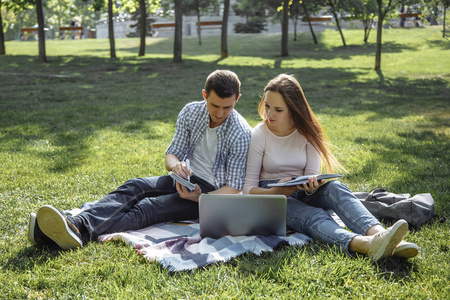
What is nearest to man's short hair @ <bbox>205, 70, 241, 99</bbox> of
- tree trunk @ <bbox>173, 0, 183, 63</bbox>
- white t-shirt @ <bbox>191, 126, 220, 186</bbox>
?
white t-shirt @ <bbox>191, 126, 220, 186</bbox>

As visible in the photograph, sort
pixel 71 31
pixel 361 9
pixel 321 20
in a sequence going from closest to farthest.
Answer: pixel 361 9 < pixel 321 20 < pixel 71 31

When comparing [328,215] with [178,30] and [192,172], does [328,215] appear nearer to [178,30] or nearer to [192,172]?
[192,172]

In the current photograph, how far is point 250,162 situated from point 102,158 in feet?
9.98

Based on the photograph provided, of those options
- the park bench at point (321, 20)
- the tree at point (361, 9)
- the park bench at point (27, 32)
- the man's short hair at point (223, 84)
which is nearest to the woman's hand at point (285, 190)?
the man's short hair at point (223, 84)

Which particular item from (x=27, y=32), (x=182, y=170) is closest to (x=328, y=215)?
(x=182, y=170)

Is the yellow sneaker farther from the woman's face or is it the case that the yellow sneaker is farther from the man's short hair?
the man's short hair

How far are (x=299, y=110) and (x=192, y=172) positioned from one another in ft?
3.38

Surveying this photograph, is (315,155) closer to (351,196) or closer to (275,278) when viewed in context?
(351,196)

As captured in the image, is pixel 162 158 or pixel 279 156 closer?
pixel 279 156

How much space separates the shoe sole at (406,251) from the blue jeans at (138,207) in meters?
1.65

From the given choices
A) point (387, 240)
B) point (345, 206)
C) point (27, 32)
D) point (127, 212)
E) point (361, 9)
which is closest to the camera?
point (387, 240)

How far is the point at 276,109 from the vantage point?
3867 millimetres

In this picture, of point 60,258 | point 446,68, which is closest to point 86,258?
point 60,258

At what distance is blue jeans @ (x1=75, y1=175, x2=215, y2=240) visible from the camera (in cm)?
363
